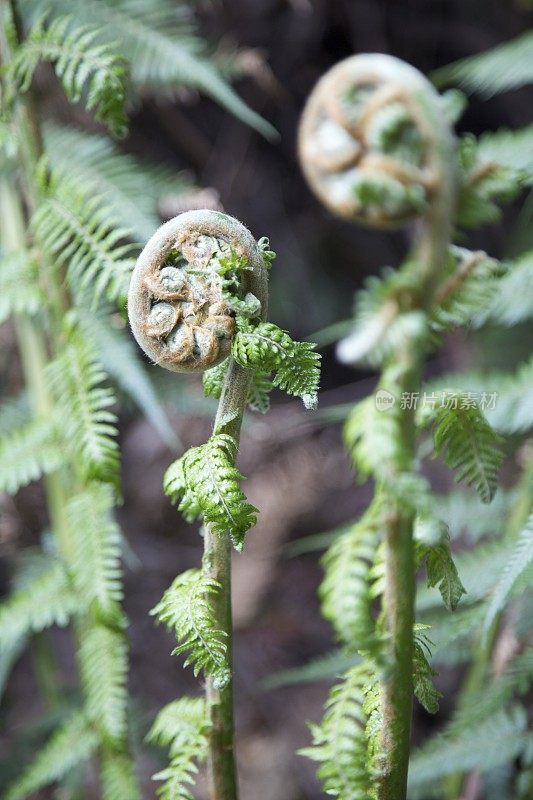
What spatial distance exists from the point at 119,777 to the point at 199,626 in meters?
0.62

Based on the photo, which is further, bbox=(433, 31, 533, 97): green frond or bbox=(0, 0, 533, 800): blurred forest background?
bbox=(0, 0, 533, 800): blurred forest background

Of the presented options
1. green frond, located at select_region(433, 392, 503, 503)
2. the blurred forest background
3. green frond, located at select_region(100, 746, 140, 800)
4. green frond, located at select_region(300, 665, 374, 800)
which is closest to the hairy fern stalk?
green frond, located at select_region(100, 746, 140, 800)

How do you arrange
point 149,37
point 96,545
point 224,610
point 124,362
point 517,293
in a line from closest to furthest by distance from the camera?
point 224,610, point 96,545, point 124,362, point 517,293, point 149,37

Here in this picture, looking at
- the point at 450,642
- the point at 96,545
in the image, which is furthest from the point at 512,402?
the point at 96,545

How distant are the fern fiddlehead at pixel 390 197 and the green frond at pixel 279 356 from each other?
0.14 m

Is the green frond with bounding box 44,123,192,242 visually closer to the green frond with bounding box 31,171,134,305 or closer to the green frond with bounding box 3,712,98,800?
the green frond with bounding box 31,171,134,305

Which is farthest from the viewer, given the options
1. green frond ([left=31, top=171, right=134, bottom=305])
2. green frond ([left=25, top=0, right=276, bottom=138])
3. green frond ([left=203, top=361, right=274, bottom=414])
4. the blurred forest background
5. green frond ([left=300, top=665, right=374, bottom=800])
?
the blurred forest background

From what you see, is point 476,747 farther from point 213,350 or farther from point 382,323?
point 382,323

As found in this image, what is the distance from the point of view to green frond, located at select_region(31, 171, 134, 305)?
1.07 m

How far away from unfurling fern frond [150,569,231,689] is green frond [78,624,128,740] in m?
0.46

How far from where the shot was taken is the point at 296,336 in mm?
2885

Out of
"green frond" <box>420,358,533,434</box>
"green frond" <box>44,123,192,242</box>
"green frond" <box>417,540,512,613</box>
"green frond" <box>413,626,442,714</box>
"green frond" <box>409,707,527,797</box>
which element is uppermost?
"green frond" <box>44,123,192,242</box>

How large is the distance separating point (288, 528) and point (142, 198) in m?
1.62

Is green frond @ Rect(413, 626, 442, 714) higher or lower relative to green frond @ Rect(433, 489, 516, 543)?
lower
